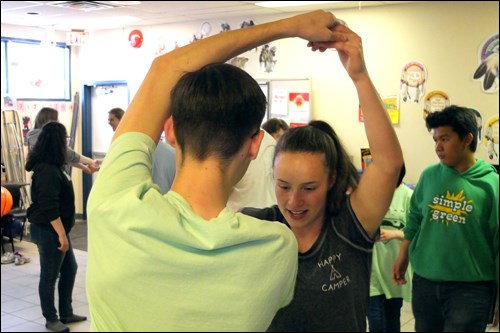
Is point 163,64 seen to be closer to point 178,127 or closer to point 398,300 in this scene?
point 178,127

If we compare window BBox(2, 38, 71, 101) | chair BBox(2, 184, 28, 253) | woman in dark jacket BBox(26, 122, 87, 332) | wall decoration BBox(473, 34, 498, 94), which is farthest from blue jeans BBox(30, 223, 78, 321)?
window BBox(2, 38, 71, 101)

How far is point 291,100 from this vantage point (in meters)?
5.82

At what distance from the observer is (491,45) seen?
4.56m

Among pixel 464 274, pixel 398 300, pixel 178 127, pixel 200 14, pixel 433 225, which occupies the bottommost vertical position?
pixel 398 300

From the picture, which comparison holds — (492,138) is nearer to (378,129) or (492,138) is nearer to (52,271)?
(52,271)

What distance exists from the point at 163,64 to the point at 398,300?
2.68 metres

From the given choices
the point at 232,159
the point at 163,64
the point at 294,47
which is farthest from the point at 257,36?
the point at 294,47

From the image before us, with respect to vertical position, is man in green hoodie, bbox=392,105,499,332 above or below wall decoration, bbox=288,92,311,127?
below

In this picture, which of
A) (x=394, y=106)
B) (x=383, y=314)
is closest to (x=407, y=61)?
(x=394, y=106)

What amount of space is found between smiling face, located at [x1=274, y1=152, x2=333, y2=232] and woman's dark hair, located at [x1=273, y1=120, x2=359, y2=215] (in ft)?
0.05

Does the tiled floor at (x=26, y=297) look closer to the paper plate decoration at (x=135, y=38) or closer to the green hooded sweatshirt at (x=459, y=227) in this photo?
the green hooded sweatshirt at (x=459, y=227)

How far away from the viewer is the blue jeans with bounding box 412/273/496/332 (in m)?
2.63

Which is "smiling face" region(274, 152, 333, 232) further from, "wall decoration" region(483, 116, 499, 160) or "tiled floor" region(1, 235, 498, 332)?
"wall decoration" region(483, 116, 499, 160)

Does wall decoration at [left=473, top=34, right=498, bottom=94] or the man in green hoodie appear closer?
the man in green hoodie
